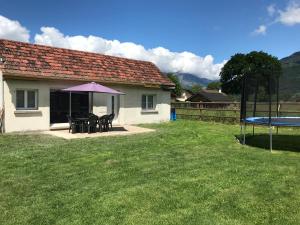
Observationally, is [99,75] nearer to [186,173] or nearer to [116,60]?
[116,60]

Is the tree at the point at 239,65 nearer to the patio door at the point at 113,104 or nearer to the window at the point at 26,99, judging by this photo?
the patio door at the point at 113,104

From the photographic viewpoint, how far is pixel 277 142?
13.1m

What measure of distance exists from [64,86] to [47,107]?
1419 millimetres

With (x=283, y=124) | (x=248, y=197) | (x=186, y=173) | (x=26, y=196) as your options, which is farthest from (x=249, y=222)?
(x=283, y=124)

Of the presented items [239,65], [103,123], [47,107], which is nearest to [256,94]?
[103,123]

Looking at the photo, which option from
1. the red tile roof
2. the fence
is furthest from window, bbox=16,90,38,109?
the fence

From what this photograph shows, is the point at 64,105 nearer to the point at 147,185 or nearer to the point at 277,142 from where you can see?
the point at 277,142

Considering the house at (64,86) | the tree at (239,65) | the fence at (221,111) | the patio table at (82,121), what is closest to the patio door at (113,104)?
the house at (64,86)

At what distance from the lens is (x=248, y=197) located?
5.89 metres

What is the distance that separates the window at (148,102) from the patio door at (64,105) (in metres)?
4.42

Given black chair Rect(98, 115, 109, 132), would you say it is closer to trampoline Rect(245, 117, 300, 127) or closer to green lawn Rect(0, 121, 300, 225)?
green lawn Rect(0, 121, 300, 225)

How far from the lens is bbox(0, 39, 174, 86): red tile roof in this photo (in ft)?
52.3

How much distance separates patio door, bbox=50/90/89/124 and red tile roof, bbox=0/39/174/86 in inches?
46.8

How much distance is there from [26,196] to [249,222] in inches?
152
